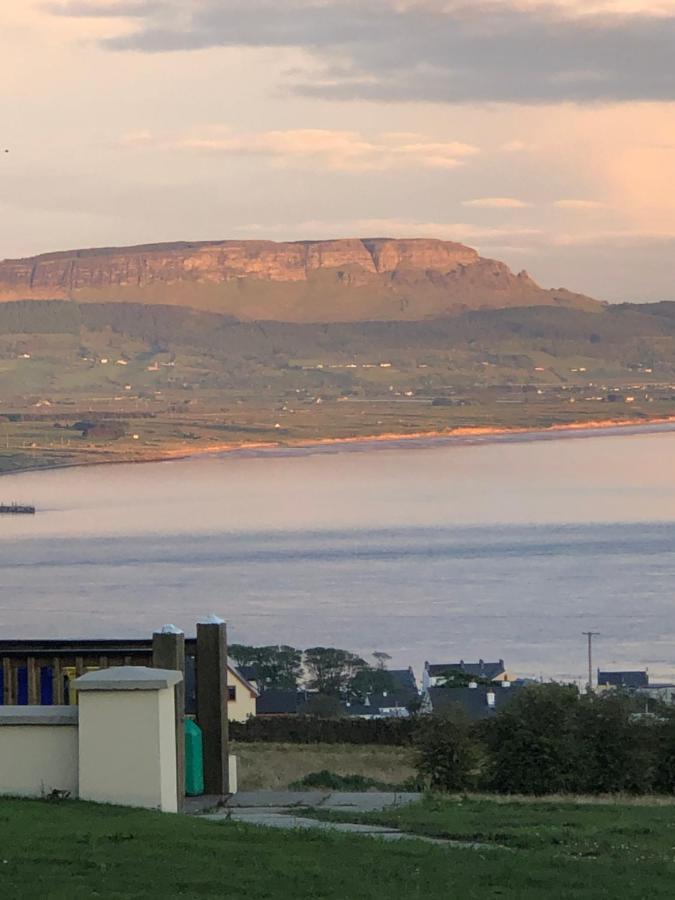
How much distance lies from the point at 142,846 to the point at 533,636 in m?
48.0

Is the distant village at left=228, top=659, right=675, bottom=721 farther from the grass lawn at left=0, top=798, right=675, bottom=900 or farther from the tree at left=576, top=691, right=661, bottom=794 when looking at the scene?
the grass lawn at left=0, top=798, right=675, bottom=900

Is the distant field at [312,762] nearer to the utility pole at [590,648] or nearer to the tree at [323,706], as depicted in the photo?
the tree at [323,706]

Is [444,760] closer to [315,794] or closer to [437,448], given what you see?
[315,794]

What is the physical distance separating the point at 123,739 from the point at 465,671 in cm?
3684

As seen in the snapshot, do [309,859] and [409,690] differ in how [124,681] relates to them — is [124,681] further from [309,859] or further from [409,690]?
[409,690]

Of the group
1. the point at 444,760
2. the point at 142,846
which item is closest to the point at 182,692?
the point at 142,846

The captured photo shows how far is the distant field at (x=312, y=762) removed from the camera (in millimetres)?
16853

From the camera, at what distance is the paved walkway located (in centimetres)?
842

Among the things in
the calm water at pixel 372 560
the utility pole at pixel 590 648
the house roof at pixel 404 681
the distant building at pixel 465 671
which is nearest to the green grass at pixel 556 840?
the utility pole at pixel 590 648

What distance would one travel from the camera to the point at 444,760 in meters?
12.9

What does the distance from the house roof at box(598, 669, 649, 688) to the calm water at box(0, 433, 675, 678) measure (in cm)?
192

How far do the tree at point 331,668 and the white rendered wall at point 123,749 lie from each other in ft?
126

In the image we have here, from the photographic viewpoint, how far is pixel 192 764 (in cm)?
1012

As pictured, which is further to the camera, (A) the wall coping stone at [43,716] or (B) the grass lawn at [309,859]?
(A) the wall coping stone at [43,716]
